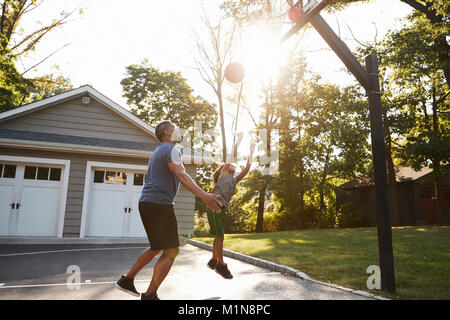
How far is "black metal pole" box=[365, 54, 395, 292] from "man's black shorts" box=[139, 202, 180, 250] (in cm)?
327

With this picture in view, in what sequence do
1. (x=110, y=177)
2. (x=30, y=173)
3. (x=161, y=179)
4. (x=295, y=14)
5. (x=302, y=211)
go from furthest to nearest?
1. (x=302, y=211)
2. (x=110, y=177)
3. (x=30, y=173)
4. (x=295, y=14)
5. (x=161, y=179)

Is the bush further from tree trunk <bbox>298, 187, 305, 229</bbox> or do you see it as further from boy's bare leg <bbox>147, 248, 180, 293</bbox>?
boy's bare leg <bbox>147, 248, 180, 293</bbox>

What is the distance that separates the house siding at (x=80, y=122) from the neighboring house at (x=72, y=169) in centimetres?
3

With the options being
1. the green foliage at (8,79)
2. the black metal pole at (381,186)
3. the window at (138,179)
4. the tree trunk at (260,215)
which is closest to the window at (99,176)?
the window at (138,179)

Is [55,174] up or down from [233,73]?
down

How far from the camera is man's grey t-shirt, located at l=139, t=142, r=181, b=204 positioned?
341cm

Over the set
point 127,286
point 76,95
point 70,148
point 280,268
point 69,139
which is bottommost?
point 280,268

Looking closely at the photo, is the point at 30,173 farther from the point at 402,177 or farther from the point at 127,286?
the point at 402,177

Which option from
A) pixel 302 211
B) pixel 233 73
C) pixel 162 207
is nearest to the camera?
pixel 162 207

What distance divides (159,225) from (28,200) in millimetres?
9790

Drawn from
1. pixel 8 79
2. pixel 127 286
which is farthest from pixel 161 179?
pixel 8 79

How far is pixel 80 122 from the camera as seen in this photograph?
41.1 ft

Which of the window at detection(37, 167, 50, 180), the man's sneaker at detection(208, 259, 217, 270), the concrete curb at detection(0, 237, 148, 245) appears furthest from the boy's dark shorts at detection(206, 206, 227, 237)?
the window at detection(37, 167, 50, 180)
